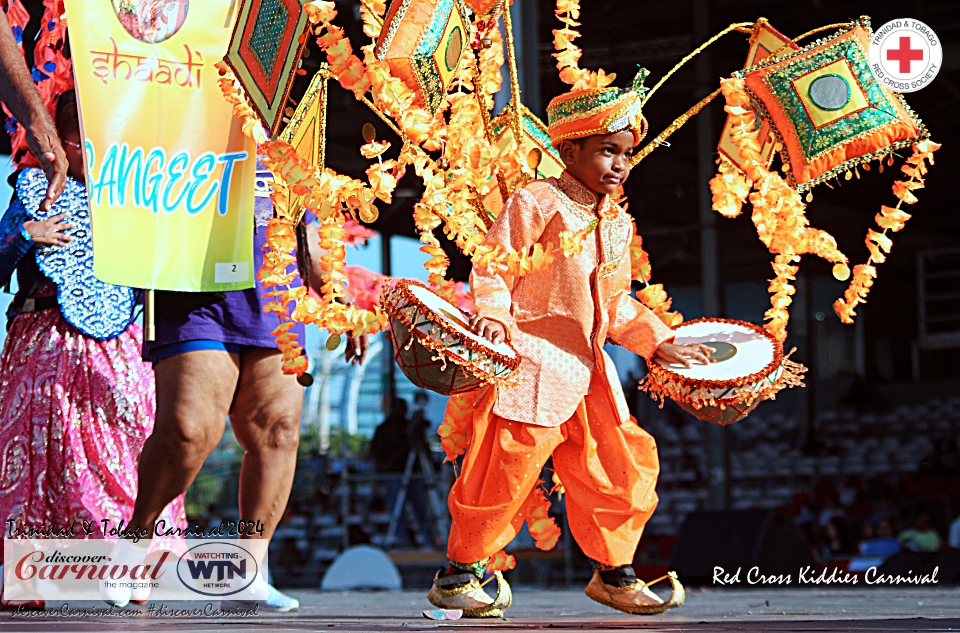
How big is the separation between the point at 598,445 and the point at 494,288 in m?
0.49

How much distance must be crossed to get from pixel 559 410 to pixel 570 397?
5 centimetres

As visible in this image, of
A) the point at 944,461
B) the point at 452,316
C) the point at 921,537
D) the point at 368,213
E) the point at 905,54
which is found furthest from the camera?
the point at 944,461

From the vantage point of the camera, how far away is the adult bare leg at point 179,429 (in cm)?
327

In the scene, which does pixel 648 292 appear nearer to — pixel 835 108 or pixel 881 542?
pixel 835 108

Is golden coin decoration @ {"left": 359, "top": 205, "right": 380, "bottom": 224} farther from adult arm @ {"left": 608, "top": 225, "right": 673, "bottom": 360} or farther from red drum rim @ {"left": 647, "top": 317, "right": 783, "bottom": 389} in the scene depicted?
red drum rim @ {"left": 647, "top": 317, "right": 783, "bottom": 389}

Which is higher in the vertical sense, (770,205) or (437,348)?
(770,205)

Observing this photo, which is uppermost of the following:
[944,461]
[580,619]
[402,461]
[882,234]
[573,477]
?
[882,234]

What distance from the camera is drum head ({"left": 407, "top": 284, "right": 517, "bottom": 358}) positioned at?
280 centimetres

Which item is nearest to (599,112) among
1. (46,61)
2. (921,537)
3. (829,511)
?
(46,61)

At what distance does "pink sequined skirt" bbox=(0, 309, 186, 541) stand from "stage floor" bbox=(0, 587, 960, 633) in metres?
0.29

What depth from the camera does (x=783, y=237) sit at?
3371 mm

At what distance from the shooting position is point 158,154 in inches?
134

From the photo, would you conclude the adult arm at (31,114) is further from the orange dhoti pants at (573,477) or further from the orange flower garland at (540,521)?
the orange flower garland at (540,521)

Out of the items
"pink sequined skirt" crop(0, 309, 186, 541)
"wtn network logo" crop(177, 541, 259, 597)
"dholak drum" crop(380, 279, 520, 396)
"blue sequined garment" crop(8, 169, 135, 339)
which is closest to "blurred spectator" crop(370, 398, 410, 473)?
"pink sequined skirt" crop(0, 309, 186, 541)
